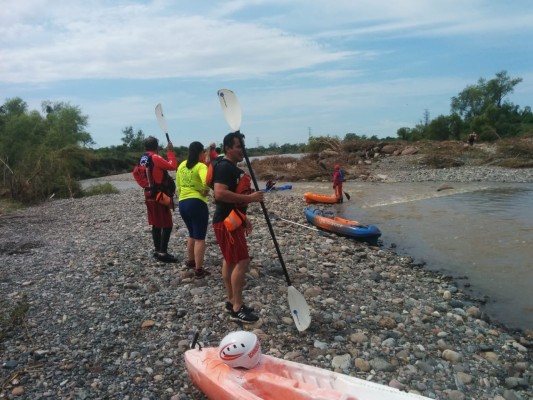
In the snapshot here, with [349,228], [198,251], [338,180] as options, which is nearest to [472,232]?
[349,228]

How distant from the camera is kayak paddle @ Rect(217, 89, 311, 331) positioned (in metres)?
5.10

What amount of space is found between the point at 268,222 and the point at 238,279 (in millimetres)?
728

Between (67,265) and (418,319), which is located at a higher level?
(67,265)

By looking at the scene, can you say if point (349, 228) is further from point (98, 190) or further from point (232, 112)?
point (98, 190)

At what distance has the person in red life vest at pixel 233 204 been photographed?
15.0 ft

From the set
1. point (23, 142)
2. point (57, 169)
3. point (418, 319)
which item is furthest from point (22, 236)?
point (23, 142)

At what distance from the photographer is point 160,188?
6934 millimetres

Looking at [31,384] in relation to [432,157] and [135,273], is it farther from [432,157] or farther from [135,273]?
Answer: [432,157]

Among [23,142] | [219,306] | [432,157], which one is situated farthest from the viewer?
[23,142]

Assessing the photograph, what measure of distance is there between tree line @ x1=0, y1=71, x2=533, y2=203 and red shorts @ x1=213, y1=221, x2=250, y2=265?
19.9 metres

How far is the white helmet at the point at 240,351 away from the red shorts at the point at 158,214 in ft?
12.0

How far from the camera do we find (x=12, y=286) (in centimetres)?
652

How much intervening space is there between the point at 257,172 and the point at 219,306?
30.2 meters

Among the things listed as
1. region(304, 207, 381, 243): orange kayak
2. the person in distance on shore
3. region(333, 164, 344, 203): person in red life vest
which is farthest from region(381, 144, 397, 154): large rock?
the person in distance on shore
